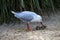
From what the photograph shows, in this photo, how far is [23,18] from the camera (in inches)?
211

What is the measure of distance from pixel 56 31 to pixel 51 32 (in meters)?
0.13

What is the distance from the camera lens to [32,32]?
511 centimetres

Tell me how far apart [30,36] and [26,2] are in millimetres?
1442

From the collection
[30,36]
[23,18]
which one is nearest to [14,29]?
[23,18]

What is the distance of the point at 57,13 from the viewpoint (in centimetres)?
643

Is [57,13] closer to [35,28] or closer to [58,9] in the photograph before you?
[58,9]

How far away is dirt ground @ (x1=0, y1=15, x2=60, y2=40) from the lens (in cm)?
472

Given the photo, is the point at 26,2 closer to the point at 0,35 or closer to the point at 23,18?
the point at 23,18

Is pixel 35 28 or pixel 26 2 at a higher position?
pixel 26 2

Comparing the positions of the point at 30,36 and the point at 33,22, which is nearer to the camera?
the point at 30,36

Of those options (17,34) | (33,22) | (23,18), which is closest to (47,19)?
(33,22)

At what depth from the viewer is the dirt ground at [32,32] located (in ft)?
15.5

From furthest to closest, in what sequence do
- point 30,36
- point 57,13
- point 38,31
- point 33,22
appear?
point 57,13, point 33,22, point 38,31, point 30,36

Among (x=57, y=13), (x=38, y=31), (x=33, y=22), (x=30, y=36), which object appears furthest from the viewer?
(x=57, y=13)
